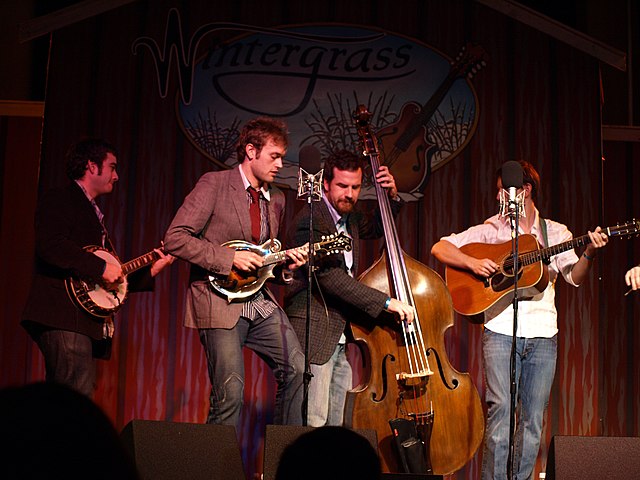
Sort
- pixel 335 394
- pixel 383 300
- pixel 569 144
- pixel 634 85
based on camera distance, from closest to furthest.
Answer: pixel 383 300 → pixel 335 394 → pixel 569 144 → pixel 634 85

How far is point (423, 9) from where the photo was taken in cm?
666

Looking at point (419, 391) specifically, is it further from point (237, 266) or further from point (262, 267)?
point (237, 266)

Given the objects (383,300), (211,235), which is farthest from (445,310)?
(211,235)

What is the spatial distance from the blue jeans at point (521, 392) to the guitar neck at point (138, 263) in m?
2.15

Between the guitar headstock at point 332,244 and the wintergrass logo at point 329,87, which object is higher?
the wintergrass logo at point 329,87

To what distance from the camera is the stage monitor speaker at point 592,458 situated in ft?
11.0

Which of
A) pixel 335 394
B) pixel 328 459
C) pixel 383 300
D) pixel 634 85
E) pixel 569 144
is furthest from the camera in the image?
pixel 634 85

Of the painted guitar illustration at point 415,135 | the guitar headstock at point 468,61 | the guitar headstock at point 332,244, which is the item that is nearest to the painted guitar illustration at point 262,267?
the guitar headstock at point 332,244

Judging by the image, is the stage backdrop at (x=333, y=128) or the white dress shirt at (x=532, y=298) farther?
the stage backdrop at (x=333, y=128)

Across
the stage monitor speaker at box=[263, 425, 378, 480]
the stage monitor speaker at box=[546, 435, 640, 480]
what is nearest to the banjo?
the stage monitor speaker at box=[263, 425, 378, 480]

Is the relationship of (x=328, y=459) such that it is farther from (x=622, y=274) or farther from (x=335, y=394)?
(x=622, y=274)

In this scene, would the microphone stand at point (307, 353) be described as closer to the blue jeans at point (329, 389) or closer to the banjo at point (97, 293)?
the blue jeans at point (329, 389)

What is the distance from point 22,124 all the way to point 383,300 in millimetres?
3740

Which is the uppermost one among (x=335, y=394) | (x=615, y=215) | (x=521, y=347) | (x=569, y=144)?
(x=569, y=144)
